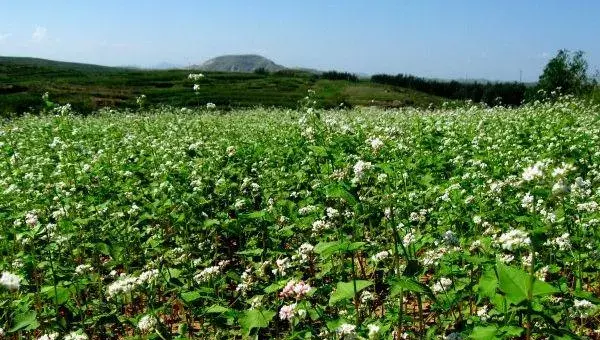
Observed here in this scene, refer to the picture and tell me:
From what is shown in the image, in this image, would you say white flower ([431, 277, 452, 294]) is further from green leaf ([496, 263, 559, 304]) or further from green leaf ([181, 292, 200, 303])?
green leaf ([181, 292, 200, 303])

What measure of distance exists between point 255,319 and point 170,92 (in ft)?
297

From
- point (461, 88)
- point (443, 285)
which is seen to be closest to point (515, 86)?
point (461, 88)

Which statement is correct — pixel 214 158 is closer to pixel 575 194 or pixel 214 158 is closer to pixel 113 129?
pixel 575 194

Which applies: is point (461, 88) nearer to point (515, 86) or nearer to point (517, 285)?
point (515, 86)

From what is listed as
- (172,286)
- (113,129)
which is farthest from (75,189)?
(113,129)

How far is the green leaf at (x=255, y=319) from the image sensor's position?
4.11 m

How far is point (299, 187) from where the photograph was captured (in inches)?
369

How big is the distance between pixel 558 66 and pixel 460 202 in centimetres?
6392

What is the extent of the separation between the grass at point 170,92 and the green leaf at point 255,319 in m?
41.0

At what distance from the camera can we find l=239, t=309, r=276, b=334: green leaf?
13.5 feet

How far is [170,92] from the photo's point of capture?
91125 mm

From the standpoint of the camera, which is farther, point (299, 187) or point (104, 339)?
point (299, 187)

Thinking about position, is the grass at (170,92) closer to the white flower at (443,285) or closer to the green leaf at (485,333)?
the white flower at (443,285)

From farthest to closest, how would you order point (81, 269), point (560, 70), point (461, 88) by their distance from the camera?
point (461, 88)
point (560, 70)
point (81, 269)
